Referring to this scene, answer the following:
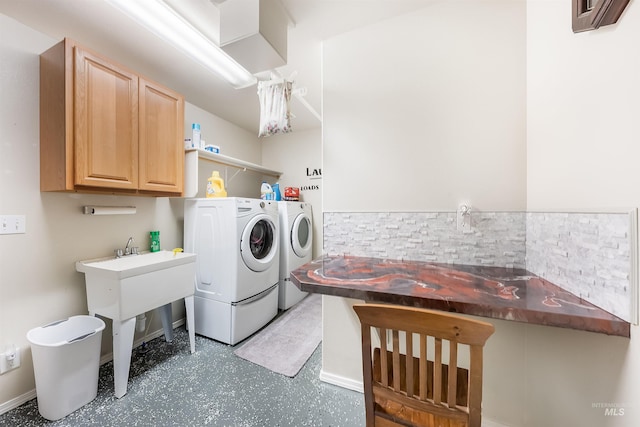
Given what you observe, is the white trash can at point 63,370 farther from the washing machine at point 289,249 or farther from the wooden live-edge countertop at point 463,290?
the washing machine at point 289,249

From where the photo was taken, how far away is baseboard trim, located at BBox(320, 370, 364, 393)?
1550mm

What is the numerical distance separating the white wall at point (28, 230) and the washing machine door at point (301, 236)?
183 cm

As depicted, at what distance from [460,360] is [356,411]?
69cm

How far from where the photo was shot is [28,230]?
1494 millimetres

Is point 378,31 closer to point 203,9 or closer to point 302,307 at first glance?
point 203,9

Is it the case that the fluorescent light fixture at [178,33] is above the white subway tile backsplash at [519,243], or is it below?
above

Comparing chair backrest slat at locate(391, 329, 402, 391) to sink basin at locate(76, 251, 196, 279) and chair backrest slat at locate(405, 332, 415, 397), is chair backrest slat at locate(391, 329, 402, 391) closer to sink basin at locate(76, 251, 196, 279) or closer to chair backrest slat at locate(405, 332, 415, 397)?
chair backrest slat at locate(405, 332, 415, 397)

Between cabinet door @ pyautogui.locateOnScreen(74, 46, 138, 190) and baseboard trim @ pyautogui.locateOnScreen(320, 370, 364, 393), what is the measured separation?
1969mm

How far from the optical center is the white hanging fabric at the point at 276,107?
1599mm

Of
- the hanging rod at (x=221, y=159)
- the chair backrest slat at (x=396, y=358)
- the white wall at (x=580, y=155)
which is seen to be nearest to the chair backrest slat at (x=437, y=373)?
the chair backrest slat at (x=396, y=358)

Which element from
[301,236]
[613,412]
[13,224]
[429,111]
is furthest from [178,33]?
[613,412]

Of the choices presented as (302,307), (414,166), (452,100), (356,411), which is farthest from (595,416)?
(302,307)

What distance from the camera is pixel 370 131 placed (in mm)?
1600

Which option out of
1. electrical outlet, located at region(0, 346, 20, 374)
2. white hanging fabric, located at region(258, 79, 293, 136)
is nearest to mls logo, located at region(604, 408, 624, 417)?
white hanging fabric, located at region(258, 79, 293, 136)
